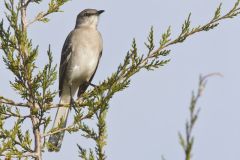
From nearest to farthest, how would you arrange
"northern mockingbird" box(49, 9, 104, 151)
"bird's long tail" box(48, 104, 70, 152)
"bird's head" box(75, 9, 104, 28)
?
"bird's long tail" box(48, 104, 70, 152), "northern mockingbird" box(49, 9, 104, 151), "bird's head" box(75, 9, 104, 28)

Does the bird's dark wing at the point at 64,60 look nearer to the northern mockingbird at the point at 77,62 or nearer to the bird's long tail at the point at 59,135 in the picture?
the northern mockingbird at the point at 77,62

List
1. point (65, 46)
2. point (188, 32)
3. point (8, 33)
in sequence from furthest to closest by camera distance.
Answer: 1. point (65, 46)
2. point (188, 32)
3. point (8, 33)

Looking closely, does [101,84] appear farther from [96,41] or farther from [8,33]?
[96,41]

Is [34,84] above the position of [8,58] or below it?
below

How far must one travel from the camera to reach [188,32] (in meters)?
5.29

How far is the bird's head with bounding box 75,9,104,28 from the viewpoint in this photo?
9.23 metres

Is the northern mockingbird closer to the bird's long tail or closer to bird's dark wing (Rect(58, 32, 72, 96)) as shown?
bird's dark wing (Rect(58, 32, 72, 96))

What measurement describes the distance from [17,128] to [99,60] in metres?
4.22

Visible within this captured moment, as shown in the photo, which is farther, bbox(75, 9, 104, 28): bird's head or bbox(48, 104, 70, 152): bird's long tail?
bbox(75, 9, 104, 28): bird's head

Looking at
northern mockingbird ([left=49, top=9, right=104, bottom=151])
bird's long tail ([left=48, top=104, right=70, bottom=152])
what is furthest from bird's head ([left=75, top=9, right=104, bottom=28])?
bird's long tail ([left=48, top=104, right=70, bottom=152])

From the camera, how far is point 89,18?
366 inches

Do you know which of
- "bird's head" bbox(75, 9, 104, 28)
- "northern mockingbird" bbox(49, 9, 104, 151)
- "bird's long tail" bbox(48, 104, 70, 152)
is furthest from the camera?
"bird's head" bbox(75, 9, 104, 28)

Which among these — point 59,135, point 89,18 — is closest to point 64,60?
point 89,18

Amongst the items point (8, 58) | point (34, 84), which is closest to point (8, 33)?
point (8, 58)
